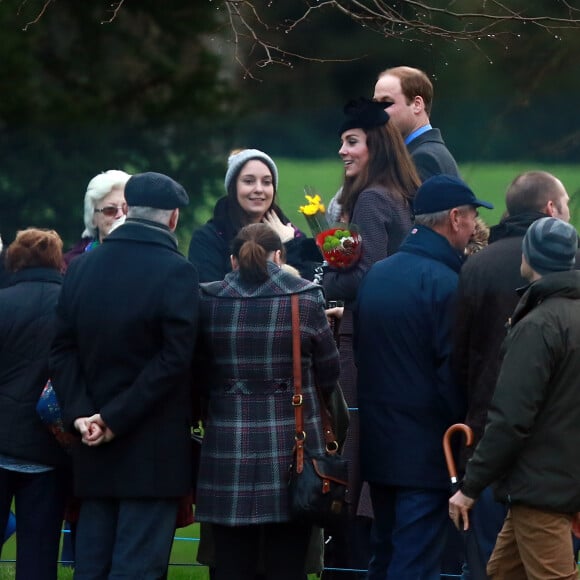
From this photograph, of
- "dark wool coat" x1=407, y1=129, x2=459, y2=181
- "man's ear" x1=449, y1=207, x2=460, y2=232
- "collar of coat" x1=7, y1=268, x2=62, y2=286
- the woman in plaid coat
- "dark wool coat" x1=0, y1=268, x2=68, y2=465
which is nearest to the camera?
the woman in plaid coat

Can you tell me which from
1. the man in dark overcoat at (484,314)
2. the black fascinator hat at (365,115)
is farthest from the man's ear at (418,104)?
the man in dark overcoat at (484,314)

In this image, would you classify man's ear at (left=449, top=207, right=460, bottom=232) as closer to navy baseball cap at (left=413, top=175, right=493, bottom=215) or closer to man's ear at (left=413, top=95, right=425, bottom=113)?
navy baseball cap at (left=413, top=175, right=493, bottom=215)

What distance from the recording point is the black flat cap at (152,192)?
491cm

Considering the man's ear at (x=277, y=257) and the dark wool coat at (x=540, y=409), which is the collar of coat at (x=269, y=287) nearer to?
the man's ear at (x=277, y=257)

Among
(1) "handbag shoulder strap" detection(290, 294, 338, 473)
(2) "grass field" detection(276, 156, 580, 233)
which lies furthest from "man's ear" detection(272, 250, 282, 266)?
(2) "grass field" detection(276, 156, 580, 233)

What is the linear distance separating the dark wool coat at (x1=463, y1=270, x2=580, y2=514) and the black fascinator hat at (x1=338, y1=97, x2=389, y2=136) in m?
1.68

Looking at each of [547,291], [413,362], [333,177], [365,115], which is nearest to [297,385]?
[413,362]

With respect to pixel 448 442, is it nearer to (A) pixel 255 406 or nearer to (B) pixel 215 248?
(A) pixel 255 406

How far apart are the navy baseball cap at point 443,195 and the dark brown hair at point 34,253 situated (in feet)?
4.70

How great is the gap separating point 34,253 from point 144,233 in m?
0.63

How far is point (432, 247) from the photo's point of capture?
495 cm

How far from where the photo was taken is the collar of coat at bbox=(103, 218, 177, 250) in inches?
192

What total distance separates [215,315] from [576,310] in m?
1.27

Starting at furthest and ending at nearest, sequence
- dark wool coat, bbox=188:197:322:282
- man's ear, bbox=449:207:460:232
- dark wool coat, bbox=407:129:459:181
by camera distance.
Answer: dark wool coat, bbox=188:197:322:282
dark wool coat, bbox=407:129:459:181
man's ear, bbox=449:207:460:232
